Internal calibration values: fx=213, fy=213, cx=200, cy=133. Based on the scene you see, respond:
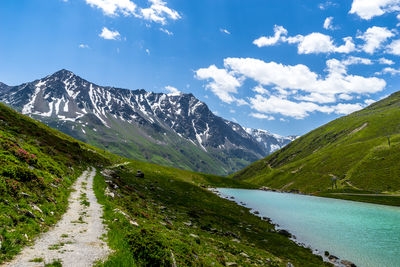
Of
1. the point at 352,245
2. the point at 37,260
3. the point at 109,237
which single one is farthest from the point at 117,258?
the point at 352,245

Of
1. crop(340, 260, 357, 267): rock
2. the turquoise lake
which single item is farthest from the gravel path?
the turquoise lake

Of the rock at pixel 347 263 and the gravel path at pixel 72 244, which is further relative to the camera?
the rock at pixel 347 263

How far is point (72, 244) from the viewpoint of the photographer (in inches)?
545

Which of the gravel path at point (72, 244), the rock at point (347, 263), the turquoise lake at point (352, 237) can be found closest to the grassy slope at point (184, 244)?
the gravel path at point (72, 244)

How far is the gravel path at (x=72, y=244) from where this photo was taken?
1117 cm

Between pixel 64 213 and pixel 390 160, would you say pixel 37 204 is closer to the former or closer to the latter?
pixel 64 213

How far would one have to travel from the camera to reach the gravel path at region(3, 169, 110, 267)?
1117 cm

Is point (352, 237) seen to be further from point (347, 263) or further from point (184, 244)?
point (184, 244)

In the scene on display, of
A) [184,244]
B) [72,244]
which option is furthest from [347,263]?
[72,244]

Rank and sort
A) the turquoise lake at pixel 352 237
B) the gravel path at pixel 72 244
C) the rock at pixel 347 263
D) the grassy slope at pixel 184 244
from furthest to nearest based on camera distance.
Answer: the turquoise lake at pixel 352 237 → the rock at pixel 347 263 → the grassy slope at pixel 184 244 → the gravel path at pixel 72 244

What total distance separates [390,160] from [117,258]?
214 m

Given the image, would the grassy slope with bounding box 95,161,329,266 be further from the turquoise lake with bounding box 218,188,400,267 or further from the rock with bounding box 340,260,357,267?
the turquoise lake with bounding box 218,188,400,267

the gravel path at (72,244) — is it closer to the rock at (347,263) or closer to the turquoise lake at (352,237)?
the rock at (347,263)

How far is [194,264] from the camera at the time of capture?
48.9 ft
